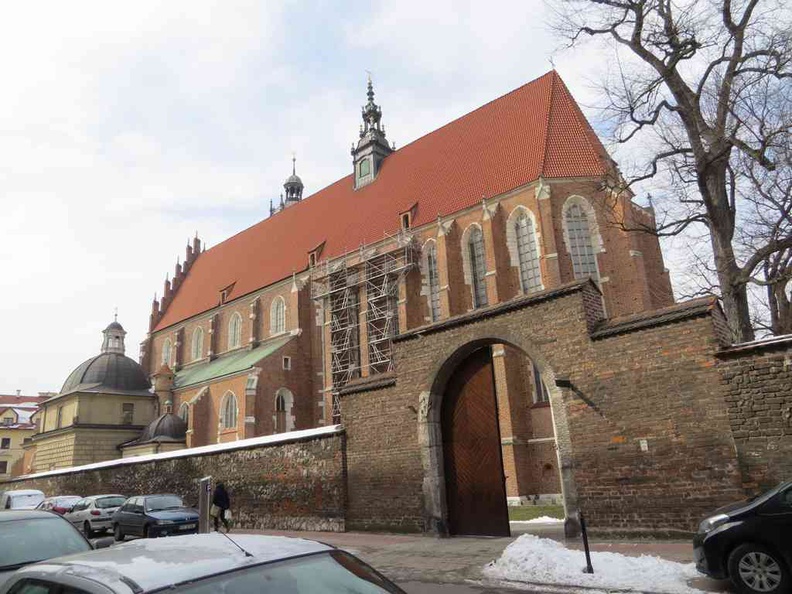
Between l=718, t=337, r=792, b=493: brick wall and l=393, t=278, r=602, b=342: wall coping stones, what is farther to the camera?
l=393, t=278, r=602, b=342: wall coping stones

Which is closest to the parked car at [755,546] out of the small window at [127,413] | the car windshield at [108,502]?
the car windshield at [108,502]

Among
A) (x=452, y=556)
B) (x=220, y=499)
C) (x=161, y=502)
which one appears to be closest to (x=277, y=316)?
(x=161, y=502)

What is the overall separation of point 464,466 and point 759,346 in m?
6.01

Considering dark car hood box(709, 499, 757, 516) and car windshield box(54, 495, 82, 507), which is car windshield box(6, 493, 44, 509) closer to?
car windshield box(54, 495, 82, 507)

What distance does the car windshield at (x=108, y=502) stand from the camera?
724 inches

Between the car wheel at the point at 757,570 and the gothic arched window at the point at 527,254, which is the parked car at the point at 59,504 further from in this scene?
the car wheel at the point at 757,570

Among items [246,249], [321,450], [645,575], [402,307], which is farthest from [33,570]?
[246,249]

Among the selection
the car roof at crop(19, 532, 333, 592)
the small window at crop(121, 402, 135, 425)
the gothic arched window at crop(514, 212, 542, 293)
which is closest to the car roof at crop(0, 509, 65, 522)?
the car roof at crop(19, 532, 333, 592)

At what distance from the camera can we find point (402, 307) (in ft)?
91.7

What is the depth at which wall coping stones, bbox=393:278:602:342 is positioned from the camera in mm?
11087

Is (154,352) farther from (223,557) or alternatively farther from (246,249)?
(223,557)

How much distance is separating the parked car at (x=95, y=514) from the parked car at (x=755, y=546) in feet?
53.8

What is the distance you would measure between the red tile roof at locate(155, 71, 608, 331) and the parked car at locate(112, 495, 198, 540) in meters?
17.6

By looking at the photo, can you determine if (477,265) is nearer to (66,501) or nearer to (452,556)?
(452,556)
